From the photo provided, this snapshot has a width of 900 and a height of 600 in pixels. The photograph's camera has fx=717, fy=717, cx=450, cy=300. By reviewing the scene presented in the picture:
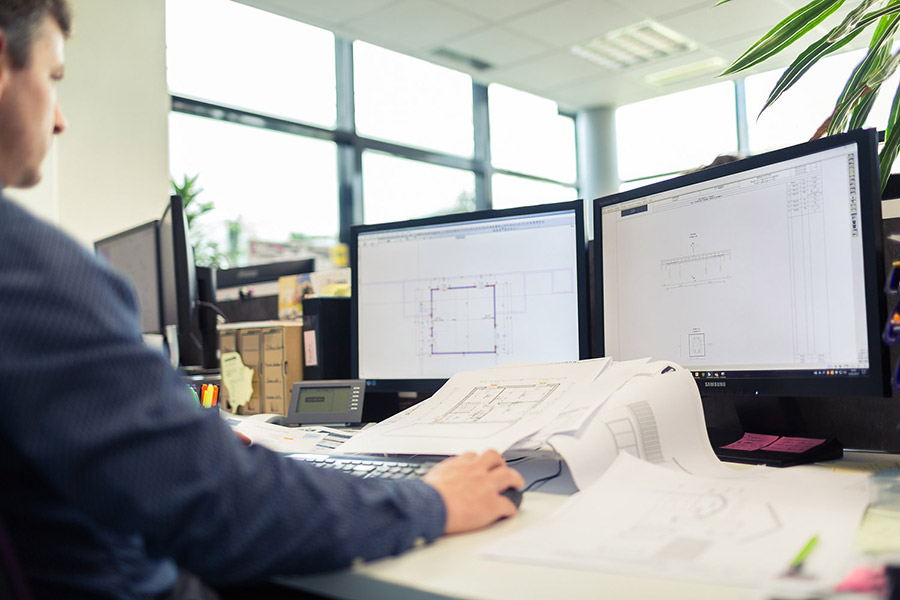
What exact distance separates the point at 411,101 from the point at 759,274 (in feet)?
15.5

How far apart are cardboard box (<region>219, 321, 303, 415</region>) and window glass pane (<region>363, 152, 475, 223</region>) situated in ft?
10.7

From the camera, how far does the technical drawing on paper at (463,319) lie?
1295 mm

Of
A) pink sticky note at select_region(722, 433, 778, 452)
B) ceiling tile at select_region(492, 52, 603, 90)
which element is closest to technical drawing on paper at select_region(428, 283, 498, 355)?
pink sticky note at select_region(722, 433, 778, 452)

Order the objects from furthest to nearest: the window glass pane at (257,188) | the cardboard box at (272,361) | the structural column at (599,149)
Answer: the structural column at (599,149) → the window glass pane at (257,188) → the cardboard box at (272,361)

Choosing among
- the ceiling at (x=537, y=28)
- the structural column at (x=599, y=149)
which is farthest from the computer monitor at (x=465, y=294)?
the structural column at (x=599, y=149)

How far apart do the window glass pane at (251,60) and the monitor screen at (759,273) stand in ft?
11.0

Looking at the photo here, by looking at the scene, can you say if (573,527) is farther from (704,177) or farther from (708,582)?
(704,177)

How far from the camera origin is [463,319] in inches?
51.6

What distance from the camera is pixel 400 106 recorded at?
17.4 feet

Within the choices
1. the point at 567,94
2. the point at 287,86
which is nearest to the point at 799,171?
the point at 287,86

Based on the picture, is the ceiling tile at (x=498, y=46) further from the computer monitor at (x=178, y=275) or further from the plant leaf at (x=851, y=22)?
the plant leaf at (x=851, y=22)

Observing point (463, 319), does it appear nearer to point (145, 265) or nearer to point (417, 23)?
point (145, 265)

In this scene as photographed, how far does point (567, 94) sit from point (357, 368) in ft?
16.4

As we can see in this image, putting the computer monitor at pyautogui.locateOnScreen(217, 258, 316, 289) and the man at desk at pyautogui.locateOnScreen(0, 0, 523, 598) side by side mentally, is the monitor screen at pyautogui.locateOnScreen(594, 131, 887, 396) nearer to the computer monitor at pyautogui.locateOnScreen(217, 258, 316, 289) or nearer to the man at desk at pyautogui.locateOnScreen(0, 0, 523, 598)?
the man at desk at pyautogui.locateOnScreen(0, 0, 523, 598)
